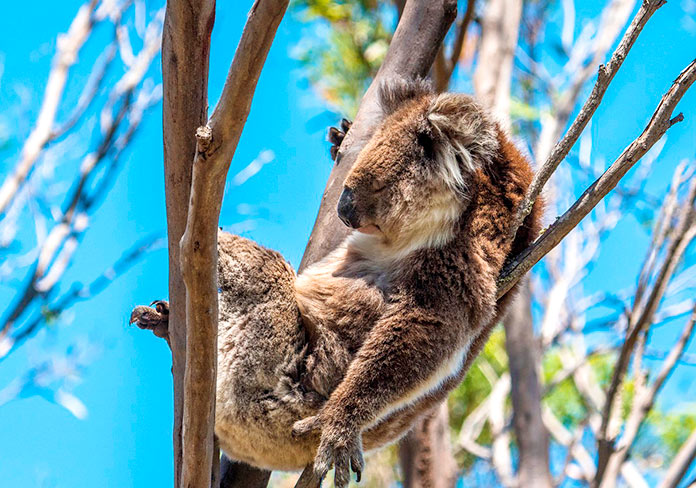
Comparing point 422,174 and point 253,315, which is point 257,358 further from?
point 422,174

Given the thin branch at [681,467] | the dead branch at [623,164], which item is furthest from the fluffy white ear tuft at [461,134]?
the thin branch at [681,467]

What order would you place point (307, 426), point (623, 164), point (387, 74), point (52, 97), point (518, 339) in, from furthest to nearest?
1. point (52, 97)
2. point (518, 339)
3. point (387, 74)
4. point (307, 426)
5. point (623, 164)

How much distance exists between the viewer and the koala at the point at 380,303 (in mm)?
2424

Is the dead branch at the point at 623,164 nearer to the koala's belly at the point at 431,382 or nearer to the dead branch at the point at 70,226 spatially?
the koala's belly at the point at 431,382

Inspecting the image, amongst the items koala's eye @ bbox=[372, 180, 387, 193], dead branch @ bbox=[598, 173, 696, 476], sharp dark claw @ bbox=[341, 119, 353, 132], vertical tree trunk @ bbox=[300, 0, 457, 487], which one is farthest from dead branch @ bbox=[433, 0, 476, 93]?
koala's eye @ bbox=[372, 180, 387, 193]

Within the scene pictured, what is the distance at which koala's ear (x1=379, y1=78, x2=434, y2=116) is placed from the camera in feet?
9.96

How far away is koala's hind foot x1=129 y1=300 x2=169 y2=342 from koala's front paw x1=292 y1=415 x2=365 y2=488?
0.63 metres

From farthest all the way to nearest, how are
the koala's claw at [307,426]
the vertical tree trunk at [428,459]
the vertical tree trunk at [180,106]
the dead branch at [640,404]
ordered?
the vertical tree trunk at [428,459] → the dead branch at [640,404] → the koala's claw at [307,426] → the vertical tree trunk at [180,106]

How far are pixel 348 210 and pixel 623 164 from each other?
0.98 m

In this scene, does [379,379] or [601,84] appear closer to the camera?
[601,84]

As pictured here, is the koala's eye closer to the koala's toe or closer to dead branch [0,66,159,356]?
the koala's toe

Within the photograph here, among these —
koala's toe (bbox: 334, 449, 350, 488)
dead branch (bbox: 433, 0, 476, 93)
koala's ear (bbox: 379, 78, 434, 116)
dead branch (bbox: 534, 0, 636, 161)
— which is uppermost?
dead branch (bbox: 534, 0, 636, 161)

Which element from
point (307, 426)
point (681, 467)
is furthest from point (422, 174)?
point (681, 467)

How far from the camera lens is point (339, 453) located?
91.6 inches
